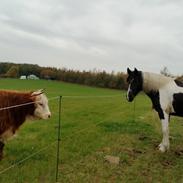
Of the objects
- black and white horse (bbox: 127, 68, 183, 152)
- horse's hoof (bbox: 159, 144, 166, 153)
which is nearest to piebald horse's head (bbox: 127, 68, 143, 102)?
black and white horse (bbox: 127, 68, 183, 152)

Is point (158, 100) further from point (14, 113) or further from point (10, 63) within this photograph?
point (10, 63)

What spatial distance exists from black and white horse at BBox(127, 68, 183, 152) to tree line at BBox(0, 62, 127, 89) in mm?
37952

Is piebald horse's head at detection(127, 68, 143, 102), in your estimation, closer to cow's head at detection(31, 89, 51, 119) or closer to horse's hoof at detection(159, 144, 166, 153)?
horse's hoof at detection(159, 144, 166, 153)

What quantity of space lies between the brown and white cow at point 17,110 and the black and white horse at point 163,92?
2.87 m

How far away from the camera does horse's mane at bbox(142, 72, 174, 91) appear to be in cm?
879

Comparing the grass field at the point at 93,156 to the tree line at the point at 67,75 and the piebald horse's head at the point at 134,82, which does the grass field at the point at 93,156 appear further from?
the tree line at the point at 67,75

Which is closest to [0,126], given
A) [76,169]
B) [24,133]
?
[76,169]

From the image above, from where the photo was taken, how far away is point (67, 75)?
182ft

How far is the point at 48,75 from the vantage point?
57625 mm

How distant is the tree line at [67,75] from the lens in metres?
49.1

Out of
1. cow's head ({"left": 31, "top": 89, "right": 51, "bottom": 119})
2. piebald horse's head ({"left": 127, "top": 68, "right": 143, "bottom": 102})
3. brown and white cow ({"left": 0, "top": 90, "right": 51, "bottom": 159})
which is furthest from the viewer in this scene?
piebald horse's head ({"left": 127, "top": 68, "right": 143, "bottom": 102})

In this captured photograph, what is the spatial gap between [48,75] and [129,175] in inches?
2039

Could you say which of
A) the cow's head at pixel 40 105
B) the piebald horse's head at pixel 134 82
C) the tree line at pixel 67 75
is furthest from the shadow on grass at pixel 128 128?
the tree line at pixel 67 75

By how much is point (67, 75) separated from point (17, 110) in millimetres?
48672
